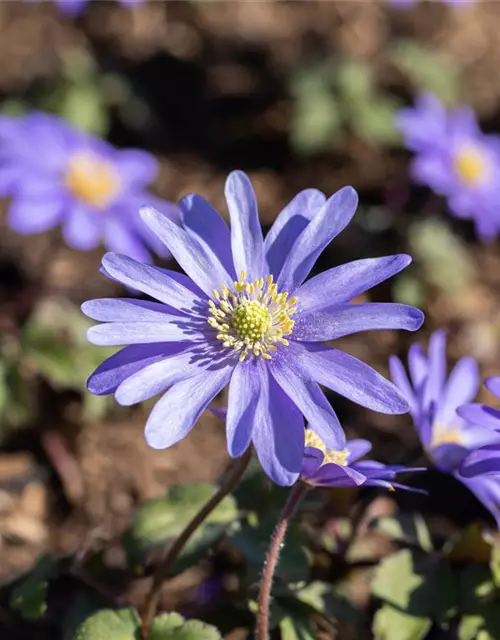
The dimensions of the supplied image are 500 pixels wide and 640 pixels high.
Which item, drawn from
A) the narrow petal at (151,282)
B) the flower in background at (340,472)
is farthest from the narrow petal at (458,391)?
the narrow petal at (151,282)

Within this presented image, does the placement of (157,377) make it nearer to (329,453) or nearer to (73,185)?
(329,453)

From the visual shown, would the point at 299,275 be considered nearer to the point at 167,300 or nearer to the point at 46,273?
the point at 167,300

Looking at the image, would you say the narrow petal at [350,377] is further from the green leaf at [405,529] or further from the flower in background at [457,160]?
the flower in background at [457,160]

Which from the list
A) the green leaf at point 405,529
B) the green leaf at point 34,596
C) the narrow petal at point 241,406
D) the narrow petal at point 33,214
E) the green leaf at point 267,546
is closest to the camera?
the narrow petal at point 241,406

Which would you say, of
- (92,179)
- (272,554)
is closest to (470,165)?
(92,179)

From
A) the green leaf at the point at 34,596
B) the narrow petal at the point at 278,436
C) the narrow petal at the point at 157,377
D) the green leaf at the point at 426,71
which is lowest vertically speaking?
the green leaf at the point at 34,596

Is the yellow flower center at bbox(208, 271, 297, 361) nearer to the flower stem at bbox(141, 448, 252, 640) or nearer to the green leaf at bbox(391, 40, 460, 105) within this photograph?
the flower stem at bbox(141, 448, 252, 640)

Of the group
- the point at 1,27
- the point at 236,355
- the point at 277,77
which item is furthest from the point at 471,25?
the point at 236,355
